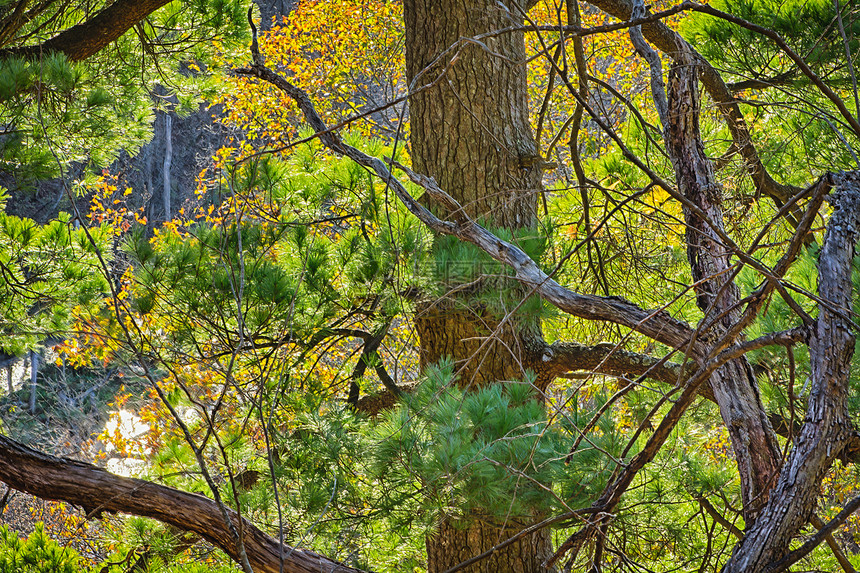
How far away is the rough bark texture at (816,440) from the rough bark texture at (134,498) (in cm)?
110

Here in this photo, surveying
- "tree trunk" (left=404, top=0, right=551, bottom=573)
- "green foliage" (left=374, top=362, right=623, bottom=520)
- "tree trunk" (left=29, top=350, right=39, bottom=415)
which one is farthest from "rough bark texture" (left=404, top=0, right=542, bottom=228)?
"tree trunk" (left=29, top=350, right=39, bottom=415)

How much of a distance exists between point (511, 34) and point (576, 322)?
1.09 meters

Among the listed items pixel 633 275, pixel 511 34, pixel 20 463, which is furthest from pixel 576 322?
pixel 20 463

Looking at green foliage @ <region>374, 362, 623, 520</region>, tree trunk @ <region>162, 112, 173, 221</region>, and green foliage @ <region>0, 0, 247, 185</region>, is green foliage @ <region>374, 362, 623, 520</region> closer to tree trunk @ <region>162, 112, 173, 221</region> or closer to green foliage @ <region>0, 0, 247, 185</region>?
green foliage @ <region>0, 0, 247, 185</region>

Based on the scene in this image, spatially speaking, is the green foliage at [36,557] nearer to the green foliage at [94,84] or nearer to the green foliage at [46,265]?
the green foliage at [46,265]

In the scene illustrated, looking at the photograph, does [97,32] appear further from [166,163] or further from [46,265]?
[166,163]

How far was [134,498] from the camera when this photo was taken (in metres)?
1.63

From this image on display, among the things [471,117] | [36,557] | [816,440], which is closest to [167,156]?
[471,117]

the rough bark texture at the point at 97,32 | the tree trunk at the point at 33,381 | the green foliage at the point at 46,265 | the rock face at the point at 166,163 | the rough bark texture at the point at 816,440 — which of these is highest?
the rock face at the point at 166,163

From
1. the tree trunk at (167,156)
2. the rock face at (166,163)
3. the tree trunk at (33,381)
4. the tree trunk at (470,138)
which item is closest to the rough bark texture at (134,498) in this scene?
the tree trunk at (470,138)

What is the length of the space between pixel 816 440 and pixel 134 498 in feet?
4.62

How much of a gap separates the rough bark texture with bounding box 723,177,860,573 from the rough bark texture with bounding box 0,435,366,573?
110 cm

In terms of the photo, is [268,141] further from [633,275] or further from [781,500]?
[781,500]

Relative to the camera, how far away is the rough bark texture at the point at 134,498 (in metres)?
1.60
